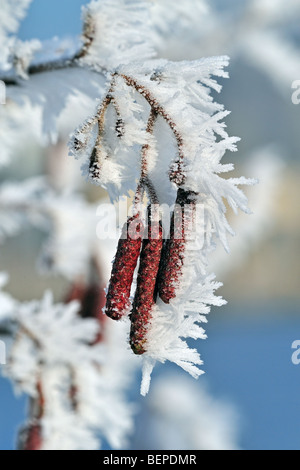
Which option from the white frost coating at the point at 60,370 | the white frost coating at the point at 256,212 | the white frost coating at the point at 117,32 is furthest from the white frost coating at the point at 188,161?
the white frost coating at the point at 256,212

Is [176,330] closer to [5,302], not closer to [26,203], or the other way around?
[5,302]

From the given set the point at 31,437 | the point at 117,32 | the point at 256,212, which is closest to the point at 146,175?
the point at 117,32

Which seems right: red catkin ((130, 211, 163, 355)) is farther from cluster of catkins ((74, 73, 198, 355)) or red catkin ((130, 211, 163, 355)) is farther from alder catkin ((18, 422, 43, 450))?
alder catkin ((18, 422, 43, 450))

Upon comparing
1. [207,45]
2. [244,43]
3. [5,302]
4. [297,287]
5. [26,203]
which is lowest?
[5,302]

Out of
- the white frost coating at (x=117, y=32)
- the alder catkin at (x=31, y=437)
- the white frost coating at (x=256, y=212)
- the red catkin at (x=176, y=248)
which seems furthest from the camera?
the white frost coating at (x=256, y=212)

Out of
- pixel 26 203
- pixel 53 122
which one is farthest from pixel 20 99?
pixel 26 203

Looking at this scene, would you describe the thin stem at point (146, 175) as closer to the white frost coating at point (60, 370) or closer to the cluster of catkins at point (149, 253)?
the cluster of catkins at point (149, 253)
